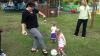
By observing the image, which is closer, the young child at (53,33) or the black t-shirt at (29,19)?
the black t-shirt at (29,19)

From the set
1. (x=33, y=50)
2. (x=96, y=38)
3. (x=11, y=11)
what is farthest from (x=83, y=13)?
(x=11, y=11)

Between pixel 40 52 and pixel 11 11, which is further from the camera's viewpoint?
pixel 11 11

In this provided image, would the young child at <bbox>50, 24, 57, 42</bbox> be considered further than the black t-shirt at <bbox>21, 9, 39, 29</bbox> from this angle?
Yes

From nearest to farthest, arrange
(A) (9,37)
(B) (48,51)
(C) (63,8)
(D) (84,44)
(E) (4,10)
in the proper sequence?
(B) (48,51), (D) (84,44), (A) (9,37), (E) (4,10), (C) (63,8)

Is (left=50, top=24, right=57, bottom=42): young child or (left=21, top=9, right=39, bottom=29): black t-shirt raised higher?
(left=21, top=9, right=39, bottom=29): black t-shirt

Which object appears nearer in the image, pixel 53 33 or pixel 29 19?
pixel 29 19

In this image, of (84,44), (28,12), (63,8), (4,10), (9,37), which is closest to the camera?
(28,12)

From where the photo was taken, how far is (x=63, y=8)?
33.4 m

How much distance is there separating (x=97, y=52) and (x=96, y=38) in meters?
3.07

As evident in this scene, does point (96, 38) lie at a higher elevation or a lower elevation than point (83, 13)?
lower

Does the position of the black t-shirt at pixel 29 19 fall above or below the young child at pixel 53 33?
above

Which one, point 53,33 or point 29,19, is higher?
point 29,19

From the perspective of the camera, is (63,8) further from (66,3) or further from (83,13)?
(83,13)

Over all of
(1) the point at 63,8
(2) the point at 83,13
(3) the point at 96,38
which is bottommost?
(1) the point at 63,8
